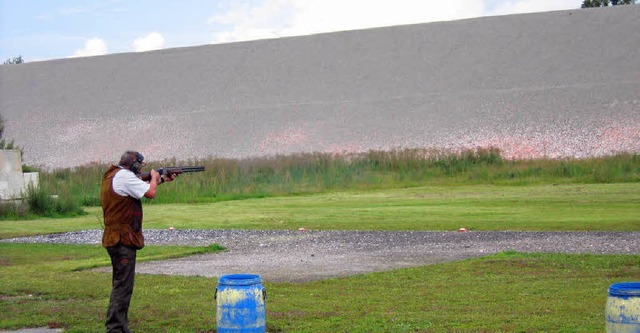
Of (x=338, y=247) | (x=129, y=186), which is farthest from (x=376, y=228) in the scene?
(x=129, y=186)

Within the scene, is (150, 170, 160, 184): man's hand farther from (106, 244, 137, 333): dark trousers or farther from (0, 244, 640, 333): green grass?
(0, 244, 640, 333): green grass

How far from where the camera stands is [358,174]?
4372 centimetres

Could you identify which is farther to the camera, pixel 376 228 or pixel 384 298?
pixel 376 228

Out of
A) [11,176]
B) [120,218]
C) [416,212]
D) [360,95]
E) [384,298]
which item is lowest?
[384,298]

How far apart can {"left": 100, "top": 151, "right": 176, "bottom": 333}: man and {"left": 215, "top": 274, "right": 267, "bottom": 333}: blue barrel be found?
4.41 feet

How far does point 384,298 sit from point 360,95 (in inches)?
2112

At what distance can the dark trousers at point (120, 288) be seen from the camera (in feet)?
34.9

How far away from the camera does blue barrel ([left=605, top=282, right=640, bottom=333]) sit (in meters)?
8.54

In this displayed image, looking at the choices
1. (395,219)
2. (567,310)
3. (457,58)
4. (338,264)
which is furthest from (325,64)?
(567,310)

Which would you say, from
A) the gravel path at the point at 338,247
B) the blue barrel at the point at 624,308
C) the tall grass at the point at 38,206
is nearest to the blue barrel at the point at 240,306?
the blue barrel at the point at 624,308

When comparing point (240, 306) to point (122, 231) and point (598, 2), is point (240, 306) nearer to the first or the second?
point (122, 231)

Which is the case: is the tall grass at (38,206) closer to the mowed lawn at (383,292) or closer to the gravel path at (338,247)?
the mowed lawn at (383,292)

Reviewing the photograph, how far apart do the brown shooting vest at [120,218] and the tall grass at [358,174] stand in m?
25.9

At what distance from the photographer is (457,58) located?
6819 centimetres
